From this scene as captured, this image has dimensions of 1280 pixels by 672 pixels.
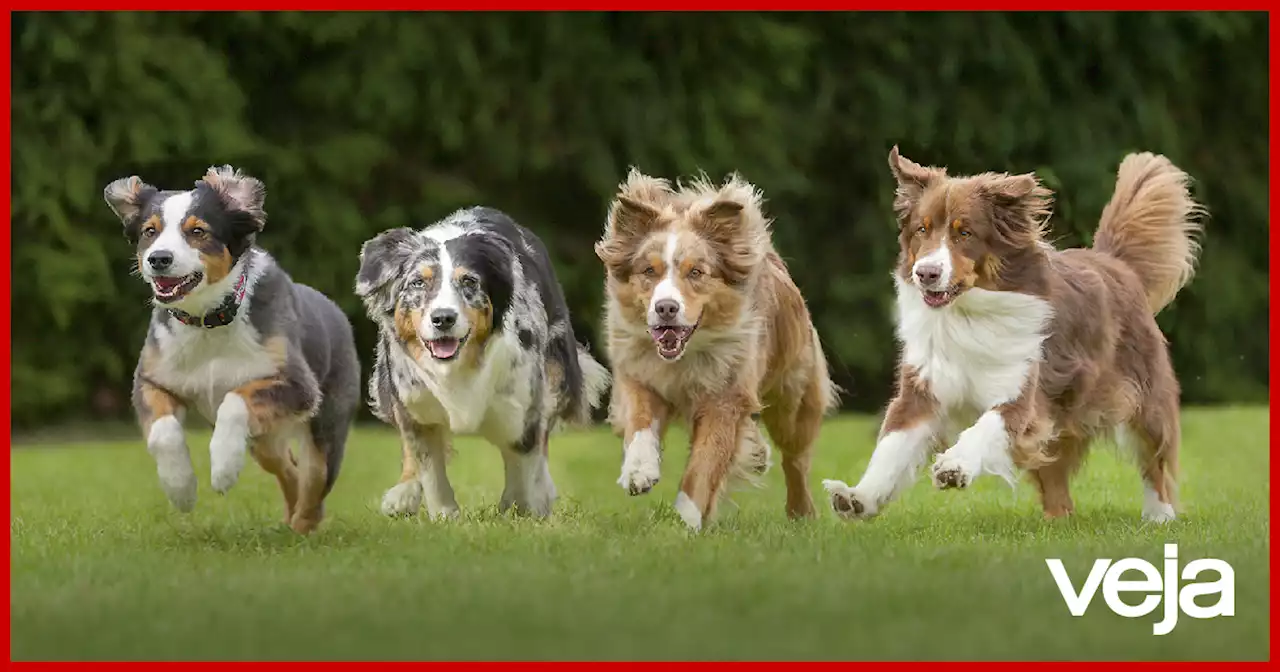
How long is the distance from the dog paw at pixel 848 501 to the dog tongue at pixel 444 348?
57.0 inches

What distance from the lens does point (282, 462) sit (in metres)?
7.49

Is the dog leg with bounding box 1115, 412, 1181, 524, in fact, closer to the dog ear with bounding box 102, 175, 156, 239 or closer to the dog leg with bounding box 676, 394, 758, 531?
the dog leg with bounding box 676, 394, 758, 531

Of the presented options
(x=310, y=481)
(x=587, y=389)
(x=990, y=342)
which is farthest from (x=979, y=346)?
(x=310, y=481)

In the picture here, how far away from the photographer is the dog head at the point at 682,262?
671 cm

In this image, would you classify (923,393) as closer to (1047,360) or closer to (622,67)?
(1047,360)

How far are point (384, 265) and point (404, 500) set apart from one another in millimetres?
1185

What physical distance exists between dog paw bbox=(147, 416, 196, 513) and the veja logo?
297cm

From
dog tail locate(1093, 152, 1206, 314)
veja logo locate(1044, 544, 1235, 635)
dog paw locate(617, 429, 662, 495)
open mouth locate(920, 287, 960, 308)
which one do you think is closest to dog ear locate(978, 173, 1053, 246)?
open mouth locate(920, 287, 960, 308)

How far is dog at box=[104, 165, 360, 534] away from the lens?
20.7 ft

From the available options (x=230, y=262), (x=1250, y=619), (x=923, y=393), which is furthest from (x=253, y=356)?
(x=1250, y=619)

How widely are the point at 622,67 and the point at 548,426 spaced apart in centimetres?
645

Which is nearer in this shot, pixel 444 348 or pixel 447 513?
pixel 444 348

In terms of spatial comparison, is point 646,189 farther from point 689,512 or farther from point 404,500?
point 404,500

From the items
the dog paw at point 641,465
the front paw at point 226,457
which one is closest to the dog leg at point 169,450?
the front paw at point 226,457
